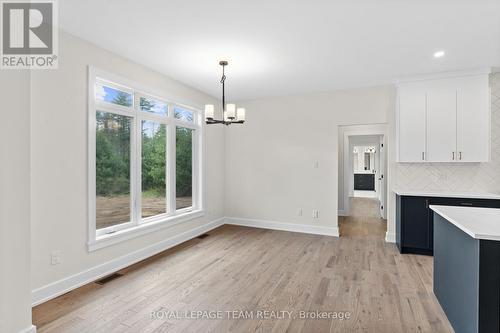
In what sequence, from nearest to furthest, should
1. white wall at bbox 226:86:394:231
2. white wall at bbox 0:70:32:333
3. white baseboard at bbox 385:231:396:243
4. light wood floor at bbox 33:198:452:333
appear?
white wall at bbox 0:70:32:333 < light wood floor at bbox 33:198:452:333 < white baseboard at bbox 385:231:396:243 < white wall at bbox 226:86:394:231

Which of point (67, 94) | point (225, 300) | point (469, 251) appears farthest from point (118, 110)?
point (469, 251)

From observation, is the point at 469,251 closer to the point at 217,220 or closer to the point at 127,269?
the point at 127,269

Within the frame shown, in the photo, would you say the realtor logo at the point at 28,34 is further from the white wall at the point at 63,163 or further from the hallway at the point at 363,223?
the hallway at the point at 363,223

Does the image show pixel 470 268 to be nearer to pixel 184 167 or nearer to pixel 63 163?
pixel 63 163

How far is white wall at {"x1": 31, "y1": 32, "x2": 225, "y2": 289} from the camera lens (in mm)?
2482

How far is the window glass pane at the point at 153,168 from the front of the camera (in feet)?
12.8

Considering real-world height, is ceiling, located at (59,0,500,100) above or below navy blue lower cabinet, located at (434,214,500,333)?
above

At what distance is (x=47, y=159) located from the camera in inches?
101

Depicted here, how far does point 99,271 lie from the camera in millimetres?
3037

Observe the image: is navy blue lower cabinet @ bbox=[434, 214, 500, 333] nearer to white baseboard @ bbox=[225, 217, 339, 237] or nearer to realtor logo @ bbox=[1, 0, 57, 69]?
A: white baseboard @ bbox=[225, 217, 339, 237]

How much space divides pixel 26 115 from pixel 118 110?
149 cm

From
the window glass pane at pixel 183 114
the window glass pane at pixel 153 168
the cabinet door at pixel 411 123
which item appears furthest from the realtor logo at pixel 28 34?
the cabinet door at pixel 411 123

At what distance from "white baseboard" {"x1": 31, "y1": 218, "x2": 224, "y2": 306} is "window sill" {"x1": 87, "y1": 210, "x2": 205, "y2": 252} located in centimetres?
24

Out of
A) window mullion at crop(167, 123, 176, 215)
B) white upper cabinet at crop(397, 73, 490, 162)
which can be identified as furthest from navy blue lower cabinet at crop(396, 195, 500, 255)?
window mullion at crop(167, 123, 176, 215)
